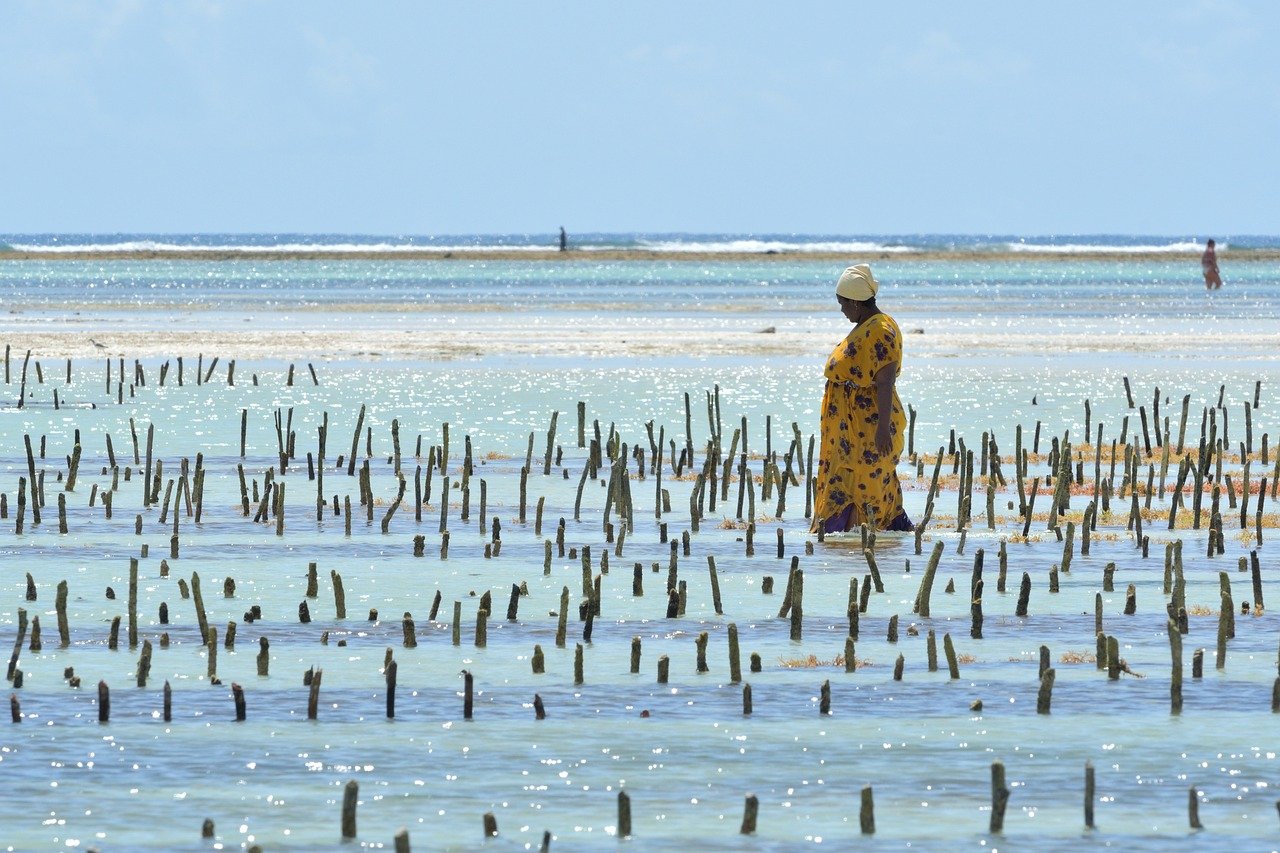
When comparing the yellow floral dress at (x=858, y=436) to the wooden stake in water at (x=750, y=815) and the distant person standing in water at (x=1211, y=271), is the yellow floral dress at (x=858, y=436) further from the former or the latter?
the distant person standing in water at (x=1211, y=271)

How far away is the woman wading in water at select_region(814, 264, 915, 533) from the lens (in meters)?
13.5

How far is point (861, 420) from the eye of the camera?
13773 mm

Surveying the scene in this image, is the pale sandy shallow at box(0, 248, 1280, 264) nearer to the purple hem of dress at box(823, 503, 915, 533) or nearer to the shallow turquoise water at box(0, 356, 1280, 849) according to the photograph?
the purple hem of dress at box(823, 503, 915, 533)

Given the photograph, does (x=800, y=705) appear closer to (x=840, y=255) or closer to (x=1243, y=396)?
(x=1243, y=396)

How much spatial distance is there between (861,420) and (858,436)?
0.10m

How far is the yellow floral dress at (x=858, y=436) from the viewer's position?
44.3ft

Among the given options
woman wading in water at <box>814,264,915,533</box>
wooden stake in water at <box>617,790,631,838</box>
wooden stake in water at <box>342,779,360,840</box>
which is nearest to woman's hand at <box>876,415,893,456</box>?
woman wading in water at <box>814,264,915,533</box>

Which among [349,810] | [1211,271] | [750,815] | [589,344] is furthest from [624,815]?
[1211,271]

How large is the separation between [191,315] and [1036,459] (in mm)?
38455

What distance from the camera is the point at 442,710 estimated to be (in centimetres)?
934

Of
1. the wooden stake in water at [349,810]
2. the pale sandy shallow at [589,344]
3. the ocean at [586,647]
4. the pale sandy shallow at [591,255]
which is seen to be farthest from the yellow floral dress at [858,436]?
the pale sandy shallow at [591,255]

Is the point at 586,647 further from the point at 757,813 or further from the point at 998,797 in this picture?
the point at 998,797

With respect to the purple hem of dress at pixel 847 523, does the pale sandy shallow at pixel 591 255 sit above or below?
above

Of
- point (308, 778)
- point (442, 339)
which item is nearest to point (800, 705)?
point (308, 778)
